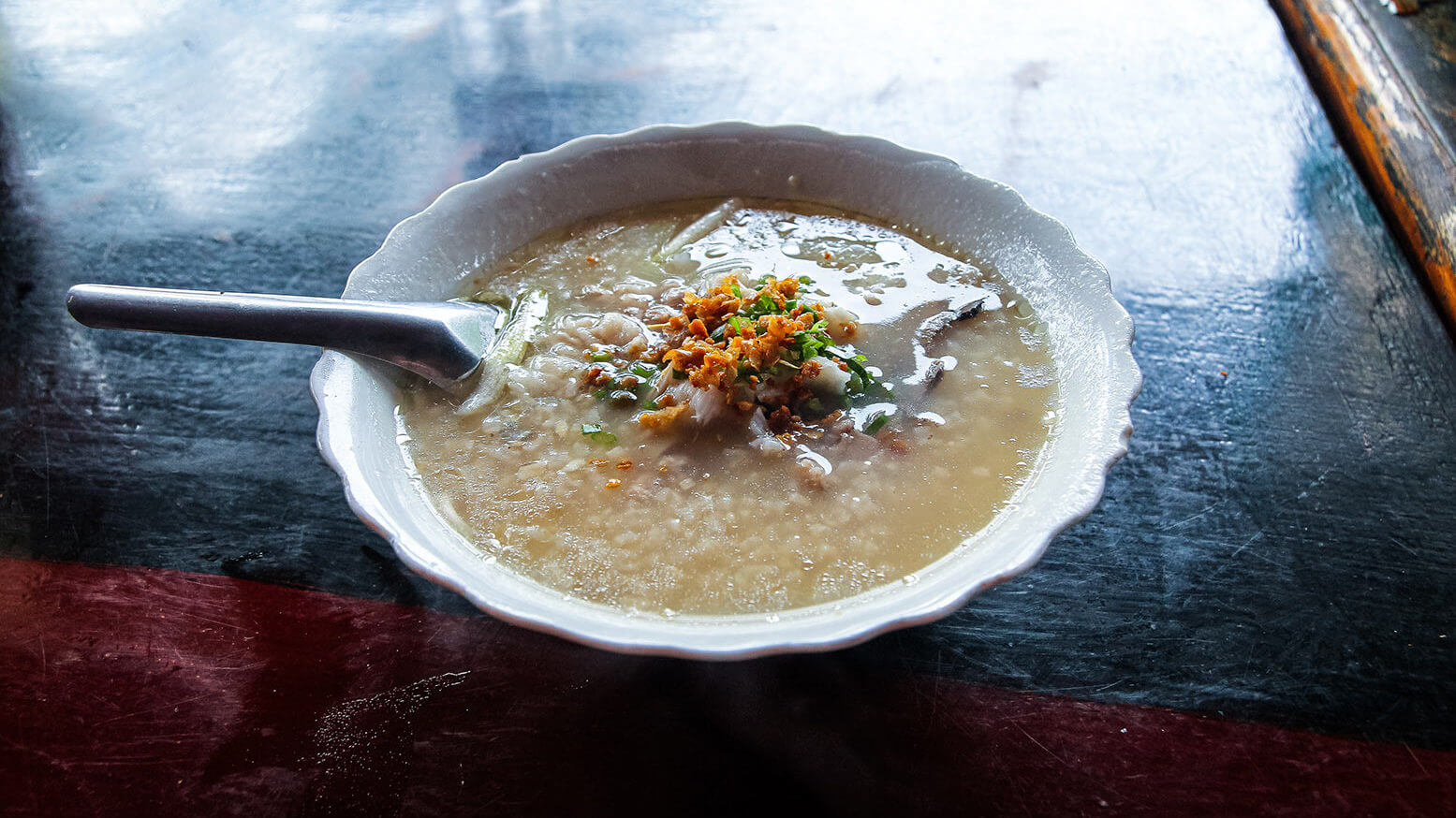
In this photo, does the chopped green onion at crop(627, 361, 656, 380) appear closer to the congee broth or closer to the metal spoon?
the congee broth

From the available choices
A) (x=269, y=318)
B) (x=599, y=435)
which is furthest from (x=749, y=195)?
(x=269, y=318)

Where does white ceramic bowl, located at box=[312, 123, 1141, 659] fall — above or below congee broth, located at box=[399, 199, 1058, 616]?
above

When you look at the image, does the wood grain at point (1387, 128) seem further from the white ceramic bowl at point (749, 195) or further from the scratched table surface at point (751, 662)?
the white ceramic bowl at point (749, 195)

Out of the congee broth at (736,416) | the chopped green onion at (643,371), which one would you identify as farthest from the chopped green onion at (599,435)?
the chopped green onion at (643,371)

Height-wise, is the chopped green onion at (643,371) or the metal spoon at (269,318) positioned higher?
the metal spoon at (269,318)

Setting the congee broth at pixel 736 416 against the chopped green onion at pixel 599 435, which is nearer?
the congee broth at pixel 736 416

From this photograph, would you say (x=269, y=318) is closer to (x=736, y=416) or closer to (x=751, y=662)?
(x=736, y=416)

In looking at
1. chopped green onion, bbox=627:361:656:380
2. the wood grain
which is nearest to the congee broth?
chopped green onion, bbox=627:361:656:380

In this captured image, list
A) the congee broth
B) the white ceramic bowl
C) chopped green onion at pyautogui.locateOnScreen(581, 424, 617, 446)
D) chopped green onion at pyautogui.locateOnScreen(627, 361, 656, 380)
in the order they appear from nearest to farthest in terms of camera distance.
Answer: the white ceramic bowl
the congee broth
chopped green onion at pyautogui.locateOnScreen(581, 424, 617, 446)
chopped green onion at pyautogui.locateOnScreen(627, 361, 656, 380)
